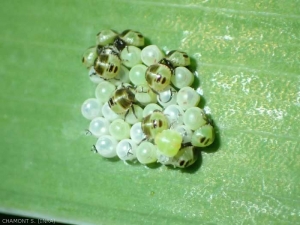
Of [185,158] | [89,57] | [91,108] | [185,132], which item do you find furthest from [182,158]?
[89,57]

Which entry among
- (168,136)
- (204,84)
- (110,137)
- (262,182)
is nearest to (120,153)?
(110,137)

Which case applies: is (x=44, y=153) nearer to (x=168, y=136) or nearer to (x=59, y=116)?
(x=59, y=116)

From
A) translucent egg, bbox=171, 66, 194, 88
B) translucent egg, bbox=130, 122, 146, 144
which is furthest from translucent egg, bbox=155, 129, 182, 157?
translucent egg, bbox=171, 66, 194, 88

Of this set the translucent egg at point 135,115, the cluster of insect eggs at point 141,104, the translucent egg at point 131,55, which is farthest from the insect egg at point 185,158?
the translucent egg at point 131,55

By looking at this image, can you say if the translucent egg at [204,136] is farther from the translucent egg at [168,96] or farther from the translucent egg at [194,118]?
the translucent egg at [168,96]

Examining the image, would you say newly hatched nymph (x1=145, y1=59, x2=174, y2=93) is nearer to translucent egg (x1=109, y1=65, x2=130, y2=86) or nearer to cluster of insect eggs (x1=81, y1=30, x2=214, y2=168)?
cluster of insect eggs (x1=81, y1=30, x2=214, y2=168)
